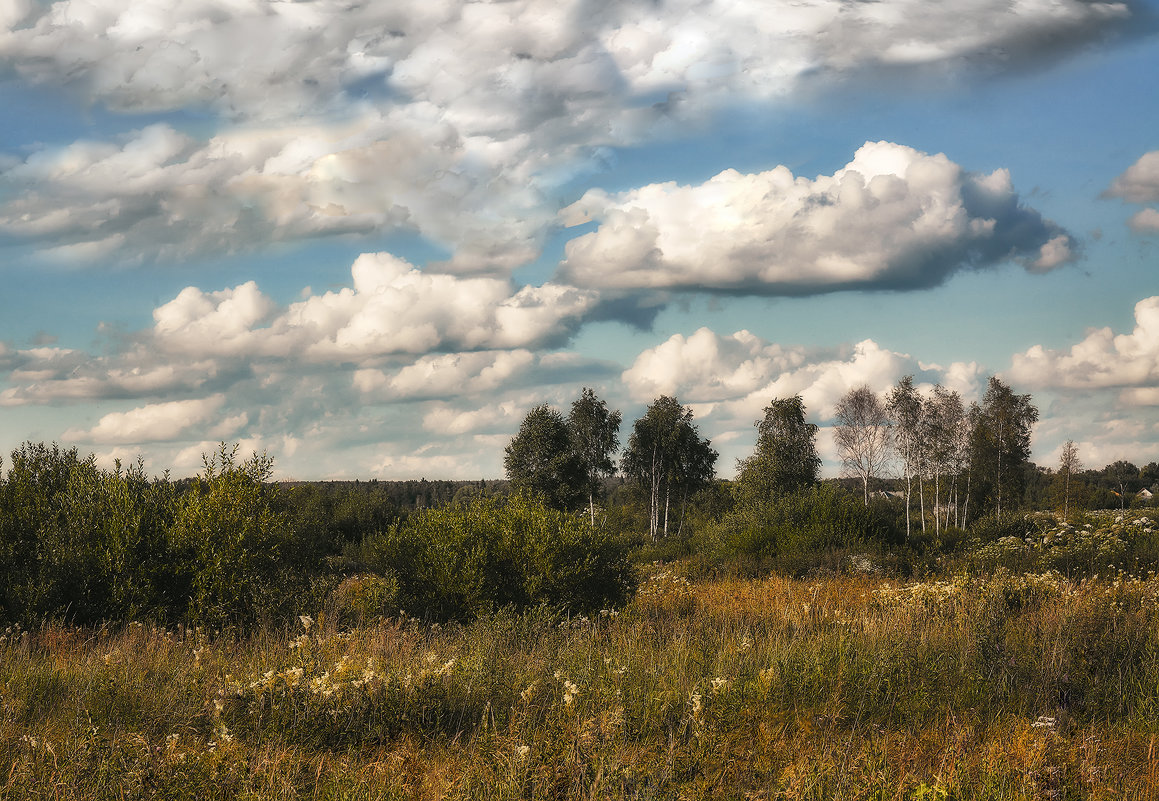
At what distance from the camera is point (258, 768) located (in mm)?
4891

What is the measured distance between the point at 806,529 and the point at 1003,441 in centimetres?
3656

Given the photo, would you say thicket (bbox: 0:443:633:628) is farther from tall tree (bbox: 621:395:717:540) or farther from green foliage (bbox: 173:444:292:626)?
tall tree (bbox: 621:395:717:540)

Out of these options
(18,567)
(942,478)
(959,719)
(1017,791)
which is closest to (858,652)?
(959,719)

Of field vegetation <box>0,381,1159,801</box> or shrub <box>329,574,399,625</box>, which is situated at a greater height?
field vegetation <box>0,381,1159,801</box>

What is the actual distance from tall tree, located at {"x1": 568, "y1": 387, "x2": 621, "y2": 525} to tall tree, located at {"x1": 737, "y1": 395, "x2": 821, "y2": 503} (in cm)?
892

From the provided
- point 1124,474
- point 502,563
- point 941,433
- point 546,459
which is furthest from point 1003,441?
point 1124,474

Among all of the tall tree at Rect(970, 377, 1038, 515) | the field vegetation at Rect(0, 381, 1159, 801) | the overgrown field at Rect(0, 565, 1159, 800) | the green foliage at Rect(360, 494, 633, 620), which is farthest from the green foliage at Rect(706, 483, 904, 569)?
the tall tree at Rect(970, 377, 1038, 515)

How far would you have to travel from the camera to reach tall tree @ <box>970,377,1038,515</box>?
177 feet

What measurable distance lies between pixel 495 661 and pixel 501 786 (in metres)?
2.86

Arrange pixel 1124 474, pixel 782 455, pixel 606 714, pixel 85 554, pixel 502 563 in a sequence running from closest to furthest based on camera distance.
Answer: pixel 606 714
pixel 85 554
pixel 502 563
pixel 782 455
pixel 1124 474

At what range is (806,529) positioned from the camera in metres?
24.5

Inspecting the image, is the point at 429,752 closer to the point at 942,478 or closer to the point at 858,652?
the point at 858,652

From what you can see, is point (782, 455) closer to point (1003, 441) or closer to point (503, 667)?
point (1003, 441)

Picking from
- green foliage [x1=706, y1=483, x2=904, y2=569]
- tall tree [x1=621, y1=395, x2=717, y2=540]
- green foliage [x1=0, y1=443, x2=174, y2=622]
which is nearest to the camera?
green foliage [x1=0, y1=443, x2=174, y2=622]
